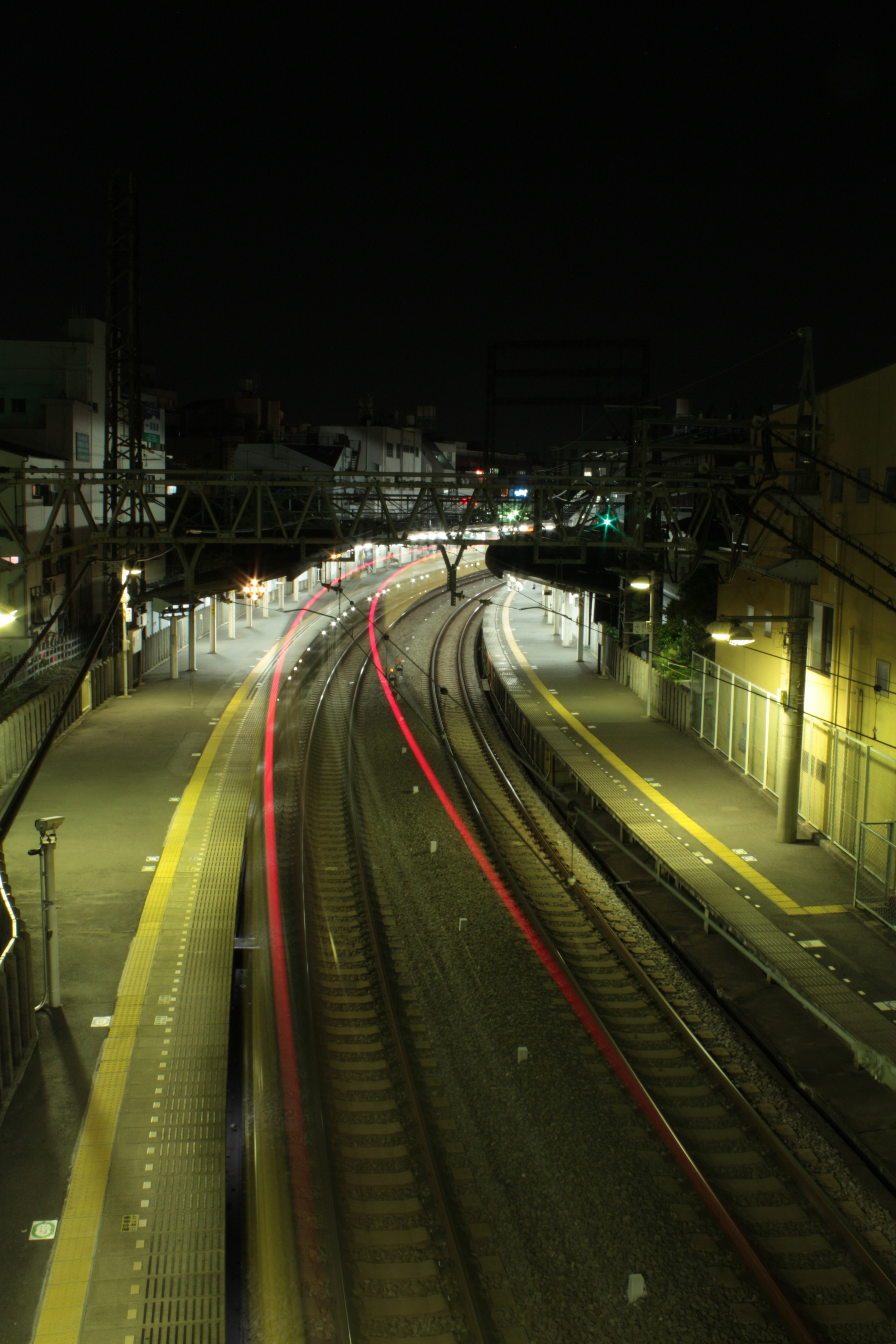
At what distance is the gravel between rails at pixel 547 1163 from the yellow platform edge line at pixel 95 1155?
217 centimetres

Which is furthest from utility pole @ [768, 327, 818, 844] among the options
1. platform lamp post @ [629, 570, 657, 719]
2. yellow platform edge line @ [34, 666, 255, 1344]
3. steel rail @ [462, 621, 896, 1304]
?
yellow platform edge line @ [34, 666, 255, 1344]

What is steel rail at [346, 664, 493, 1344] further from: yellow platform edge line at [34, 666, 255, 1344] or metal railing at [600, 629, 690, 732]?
metal railing at [600, 629, 690, 732]

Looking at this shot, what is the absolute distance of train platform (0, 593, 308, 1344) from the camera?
519cm

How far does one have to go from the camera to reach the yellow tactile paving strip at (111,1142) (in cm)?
494

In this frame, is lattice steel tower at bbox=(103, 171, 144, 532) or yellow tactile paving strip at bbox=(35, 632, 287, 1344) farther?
lattice steel tower at bbox=(103, 171, 144, 532)

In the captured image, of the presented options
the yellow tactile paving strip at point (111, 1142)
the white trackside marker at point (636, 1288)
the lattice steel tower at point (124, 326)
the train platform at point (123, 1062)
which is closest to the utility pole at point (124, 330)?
the lattice steel tower at point (124, 326)

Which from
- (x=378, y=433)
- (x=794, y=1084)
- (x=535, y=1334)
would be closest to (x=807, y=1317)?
(x=535, y=1334)

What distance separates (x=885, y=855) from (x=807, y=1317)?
6014 millimetres

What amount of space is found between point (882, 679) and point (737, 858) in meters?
2.61

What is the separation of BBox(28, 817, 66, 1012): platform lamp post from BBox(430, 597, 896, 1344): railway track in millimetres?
4302

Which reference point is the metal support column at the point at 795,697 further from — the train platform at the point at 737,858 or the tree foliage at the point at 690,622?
the tree foliage at the point at 690,622

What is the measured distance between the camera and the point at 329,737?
19.0 metres

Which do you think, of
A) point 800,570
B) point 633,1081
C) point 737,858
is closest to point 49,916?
point 633,1081

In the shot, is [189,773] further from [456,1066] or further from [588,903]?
[456,1066]
